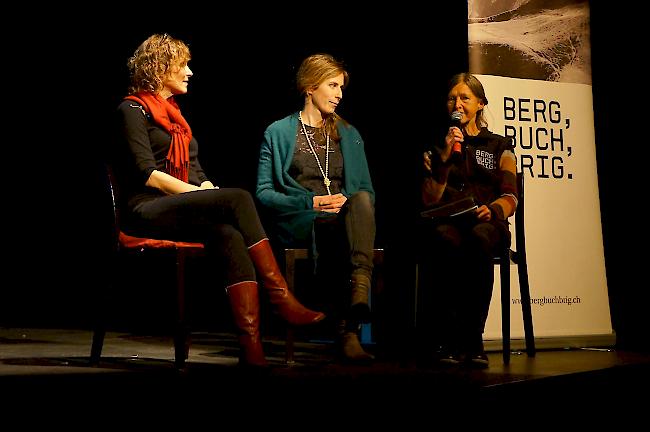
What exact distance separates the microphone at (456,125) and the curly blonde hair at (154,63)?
1.07 metres

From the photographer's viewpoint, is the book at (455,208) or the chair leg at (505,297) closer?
the book at (455,208)

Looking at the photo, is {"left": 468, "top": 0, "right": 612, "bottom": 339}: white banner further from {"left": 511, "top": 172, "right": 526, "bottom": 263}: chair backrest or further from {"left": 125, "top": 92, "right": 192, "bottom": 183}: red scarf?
{"left": 125, "top": 92, "right": 192, "bottom": 183}: red scarf

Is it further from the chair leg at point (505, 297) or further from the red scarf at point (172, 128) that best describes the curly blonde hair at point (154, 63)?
the chair leg at point (505, 297)

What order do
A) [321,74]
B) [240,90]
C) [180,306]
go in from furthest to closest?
[240,90] < [321,74] < [180,306]

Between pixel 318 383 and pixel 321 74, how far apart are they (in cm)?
155

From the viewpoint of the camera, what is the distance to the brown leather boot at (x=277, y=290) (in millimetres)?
3062

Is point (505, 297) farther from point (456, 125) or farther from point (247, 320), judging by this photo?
point (247, 320)

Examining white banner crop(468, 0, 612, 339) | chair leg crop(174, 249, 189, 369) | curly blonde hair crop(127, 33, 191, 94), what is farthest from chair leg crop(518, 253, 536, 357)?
curly blonde hair crop(127, 33, 191, 94)

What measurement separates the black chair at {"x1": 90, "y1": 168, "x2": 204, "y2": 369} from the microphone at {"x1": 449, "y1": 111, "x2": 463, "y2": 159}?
1045 millimetres

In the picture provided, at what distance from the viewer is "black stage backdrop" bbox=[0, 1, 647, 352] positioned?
4.83 m

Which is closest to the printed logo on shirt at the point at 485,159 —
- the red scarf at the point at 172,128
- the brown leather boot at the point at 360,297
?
the brown leather boot at the point at 360,297

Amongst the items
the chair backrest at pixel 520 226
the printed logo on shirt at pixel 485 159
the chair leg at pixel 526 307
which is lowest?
the chair leg at pixel 526 307

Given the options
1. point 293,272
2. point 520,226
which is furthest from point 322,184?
point 520,226

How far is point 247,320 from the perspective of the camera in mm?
3000
